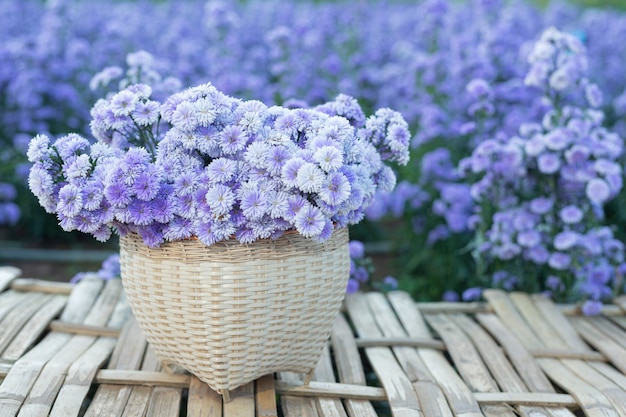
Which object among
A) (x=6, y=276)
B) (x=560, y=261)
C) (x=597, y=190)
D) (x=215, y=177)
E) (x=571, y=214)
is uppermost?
(x=215, y=177)

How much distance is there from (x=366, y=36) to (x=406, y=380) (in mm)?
3560

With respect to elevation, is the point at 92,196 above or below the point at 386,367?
above

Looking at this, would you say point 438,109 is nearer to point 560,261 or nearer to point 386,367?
point 560,261

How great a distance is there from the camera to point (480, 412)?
6.72 feet

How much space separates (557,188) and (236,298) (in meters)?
1.59

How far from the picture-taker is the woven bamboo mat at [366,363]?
2037mm

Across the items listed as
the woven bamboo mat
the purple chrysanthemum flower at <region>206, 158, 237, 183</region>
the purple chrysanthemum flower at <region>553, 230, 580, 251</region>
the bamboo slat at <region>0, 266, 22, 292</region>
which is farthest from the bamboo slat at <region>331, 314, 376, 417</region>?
the bamboo slat at <region>0, 266, 22, 292</region>

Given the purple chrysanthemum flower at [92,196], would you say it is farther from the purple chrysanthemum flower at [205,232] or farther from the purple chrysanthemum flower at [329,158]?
the purple chrysanthemum flower at [329,158]

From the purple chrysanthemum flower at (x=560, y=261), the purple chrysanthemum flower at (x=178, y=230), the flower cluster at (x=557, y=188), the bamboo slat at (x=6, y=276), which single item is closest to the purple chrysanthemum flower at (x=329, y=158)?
the purple chrysanthemum flower at (x=178, y=230)

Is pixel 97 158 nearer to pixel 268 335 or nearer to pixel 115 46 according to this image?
pixel 268 335

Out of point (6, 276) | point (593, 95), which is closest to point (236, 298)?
point (6, 276)

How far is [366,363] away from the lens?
2447 millimetres

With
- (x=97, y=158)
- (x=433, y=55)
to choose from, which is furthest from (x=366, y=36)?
(x=97, y=158)

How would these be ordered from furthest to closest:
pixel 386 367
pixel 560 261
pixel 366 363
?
pixel 560 261 < pixel 366 363 < pixel 386 367
